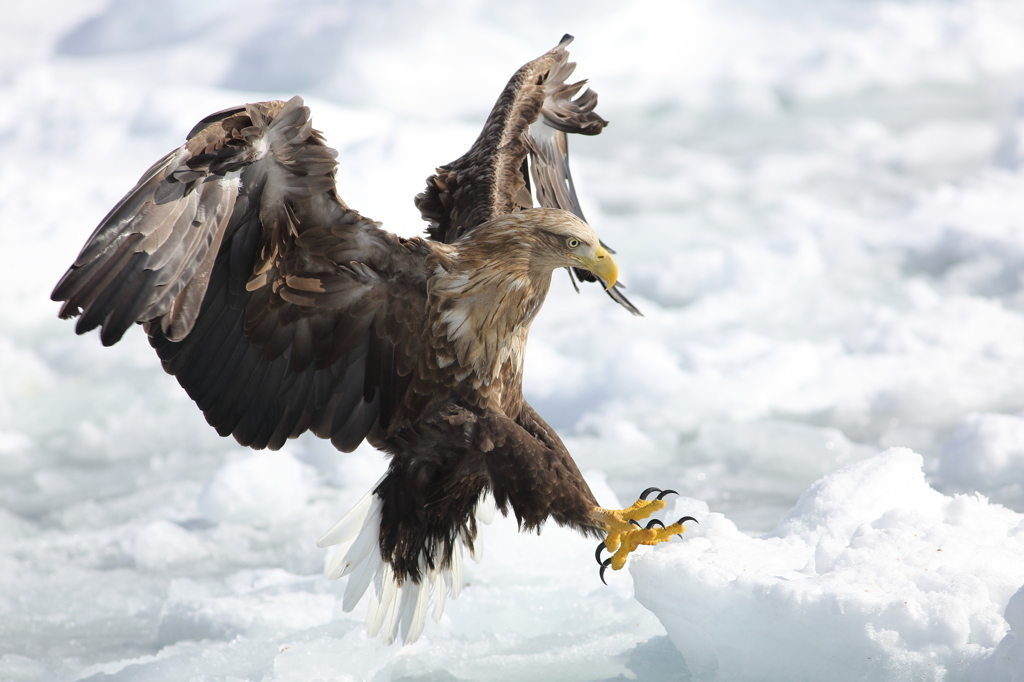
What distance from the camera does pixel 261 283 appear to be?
302cm

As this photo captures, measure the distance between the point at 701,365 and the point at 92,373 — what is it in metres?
4.31

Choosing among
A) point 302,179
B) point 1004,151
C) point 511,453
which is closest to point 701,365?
point 511,453

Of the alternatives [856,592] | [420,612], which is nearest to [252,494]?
[420,612]

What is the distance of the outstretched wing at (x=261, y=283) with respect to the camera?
8.75 feet

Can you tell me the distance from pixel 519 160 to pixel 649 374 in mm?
2543

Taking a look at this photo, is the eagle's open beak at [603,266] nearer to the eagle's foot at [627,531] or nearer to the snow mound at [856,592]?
the eagle's foot at [627,531]

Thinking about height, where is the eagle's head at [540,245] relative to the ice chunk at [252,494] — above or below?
above

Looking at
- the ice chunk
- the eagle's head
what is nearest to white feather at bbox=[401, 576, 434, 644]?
the eagle's head

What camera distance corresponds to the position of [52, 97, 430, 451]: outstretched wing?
267cm

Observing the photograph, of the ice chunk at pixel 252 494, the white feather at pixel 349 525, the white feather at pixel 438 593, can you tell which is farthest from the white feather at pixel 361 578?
the ice chunk at pixel 252 494

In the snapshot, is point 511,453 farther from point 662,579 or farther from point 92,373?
point 92,373

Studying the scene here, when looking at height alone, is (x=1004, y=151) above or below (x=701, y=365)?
above

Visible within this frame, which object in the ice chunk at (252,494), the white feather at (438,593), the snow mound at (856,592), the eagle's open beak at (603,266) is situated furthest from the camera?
the ice chunk at (252,494)

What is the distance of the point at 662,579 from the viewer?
298 centimetres
